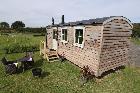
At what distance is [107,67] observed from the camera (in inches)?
546

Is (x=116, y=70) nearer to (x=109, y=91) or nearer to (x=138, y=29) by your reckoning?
(x=109, y=91)

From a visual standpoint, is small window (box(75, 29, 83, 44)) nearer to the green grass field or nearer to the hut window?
the hut window

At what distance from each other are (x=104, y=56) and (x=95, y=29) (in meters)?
2.03

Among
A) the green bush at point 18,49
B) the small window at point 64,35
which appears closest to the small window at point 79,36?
the small window at point 64,35

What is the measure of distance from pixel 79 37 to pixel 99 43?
3049 mm

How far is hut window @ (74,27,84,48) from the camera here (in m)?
15.3

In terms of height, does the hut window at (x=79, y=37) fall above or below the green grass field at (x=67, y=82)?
above

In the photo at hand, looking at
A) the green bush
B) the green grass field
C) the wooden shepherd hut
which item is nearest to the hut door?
the wooden shepherd hut

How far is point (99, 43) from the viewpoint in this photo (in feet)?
42.6

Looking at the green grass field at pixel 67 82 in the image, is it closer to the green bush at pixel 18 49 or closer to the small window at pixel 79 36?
the small window at pixel 79 36

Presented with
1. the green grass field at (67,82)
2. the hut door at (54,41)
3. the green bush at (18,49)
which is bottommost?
the green grass field at (67,82)

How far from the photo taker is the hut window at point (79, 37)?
1530 centimetres

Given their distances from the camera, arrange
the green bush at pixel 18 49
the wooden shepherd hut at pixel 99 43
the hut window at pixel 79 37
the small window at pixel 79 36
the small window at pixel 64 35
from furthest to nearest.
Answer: the green bush at pixel 18 49
the small window at pixel 64 35
the small window at pixel 79 36
the hut window at pixel 79 37
the wooden shepherd hut at pixel 99 43

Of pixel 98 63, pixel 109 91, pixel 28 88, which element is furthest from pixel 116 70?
pixel 28 88
